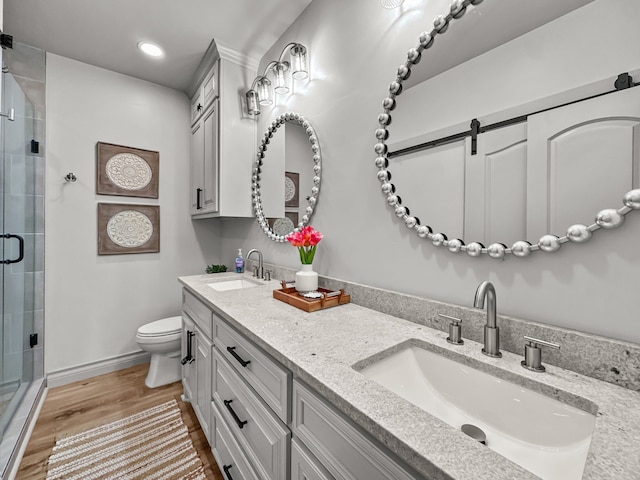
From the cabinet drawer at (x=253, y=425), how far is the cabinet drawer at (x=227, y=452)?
4 cm

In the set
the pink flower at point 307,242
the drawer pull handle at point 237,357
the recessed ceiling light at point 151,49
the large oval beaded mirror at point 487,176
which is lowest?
the drawer pull handle at point 237,357

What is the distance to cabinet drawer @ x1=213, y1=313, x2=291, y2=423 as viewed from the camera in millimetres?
775

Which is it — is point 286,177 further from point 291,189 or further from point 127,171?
point 127,171

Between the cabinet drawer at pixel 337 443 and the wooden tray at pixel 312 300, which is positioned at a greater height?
the wooden tray at pixel 312 300

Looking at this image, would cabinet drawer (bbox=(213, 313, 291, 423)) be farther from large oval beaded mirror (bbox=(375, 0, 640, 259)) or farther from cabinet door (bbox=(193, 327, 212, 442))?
large oval beaded mirror (bbox=(375, 0, 640, 259))

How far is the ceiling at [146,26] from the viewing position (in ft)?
5.29

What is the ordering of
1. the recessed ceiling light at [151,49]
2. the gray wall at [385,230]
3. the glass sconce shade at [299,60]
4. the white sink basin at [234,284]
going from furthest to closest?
the recessed ceiling light at [151,49] → the white sink basin at [234,284] → the glass sconce shade at [299,60] → the gray wall at [385,230]

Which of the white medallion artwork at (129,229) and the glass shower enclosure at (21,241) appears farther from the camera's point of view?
the white medallion artwork at (129,229)

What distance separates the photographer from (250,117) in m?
2.12

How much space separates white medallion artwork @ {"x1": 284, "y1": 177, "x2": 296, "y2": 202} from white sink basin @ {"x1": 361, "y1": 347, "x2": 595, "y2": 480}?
1163 mm

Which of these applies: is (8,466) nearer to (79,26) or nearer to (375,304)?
(375,304)

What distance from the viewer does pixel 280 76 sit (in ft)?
5.51

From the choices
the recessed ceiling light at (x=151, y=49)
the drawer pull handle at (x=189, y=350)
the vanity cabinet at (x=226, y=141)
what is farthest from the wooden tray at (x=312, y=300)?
the recessed ceiling light at (x=151, y=49)

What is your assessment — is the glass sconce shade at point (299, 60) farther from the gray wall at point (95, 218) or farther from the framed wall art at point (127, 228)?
the framed wall art at point (127, 228)
